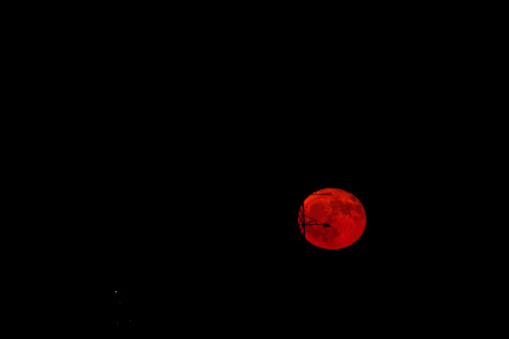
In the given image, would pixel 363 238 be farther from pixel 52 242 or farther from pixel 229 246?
pixel 52 242

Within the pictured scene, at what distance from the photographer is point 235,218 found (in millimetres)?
4516

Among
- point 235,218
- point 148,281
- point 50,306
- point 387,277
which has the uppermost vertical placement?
point 235,218

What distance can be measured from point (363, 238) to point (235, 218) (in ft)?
6.46

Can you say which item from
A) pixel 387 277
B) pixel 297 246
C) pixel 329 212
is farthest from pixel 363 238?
pixel 329 212

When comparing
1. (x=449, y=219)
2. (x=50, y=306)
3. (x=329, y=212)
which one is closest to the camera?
(x=329, y=212)

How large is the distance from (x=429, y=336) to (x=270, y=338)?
2172mm

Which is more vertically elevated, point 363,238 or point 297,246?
point 363,238

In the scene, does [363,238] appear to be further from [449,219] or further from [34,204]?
[34,204]

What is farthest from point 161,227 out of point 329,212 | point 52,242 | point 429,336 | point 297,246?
point 429,336

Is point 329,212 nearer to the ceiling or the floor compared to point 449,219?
nearer to the floor

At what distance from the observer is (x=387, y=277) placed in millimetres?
4340

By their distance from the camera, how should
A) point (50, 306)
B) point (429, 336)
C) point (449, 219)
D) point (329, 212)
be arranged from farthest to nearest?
point (449, 219), point (429, 336), point (50, 306), point (329, 212)

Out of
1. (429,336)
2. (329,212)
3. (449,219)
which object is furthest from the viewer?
(449,219)

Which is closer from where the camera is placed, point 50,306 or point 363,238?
point 50,306
